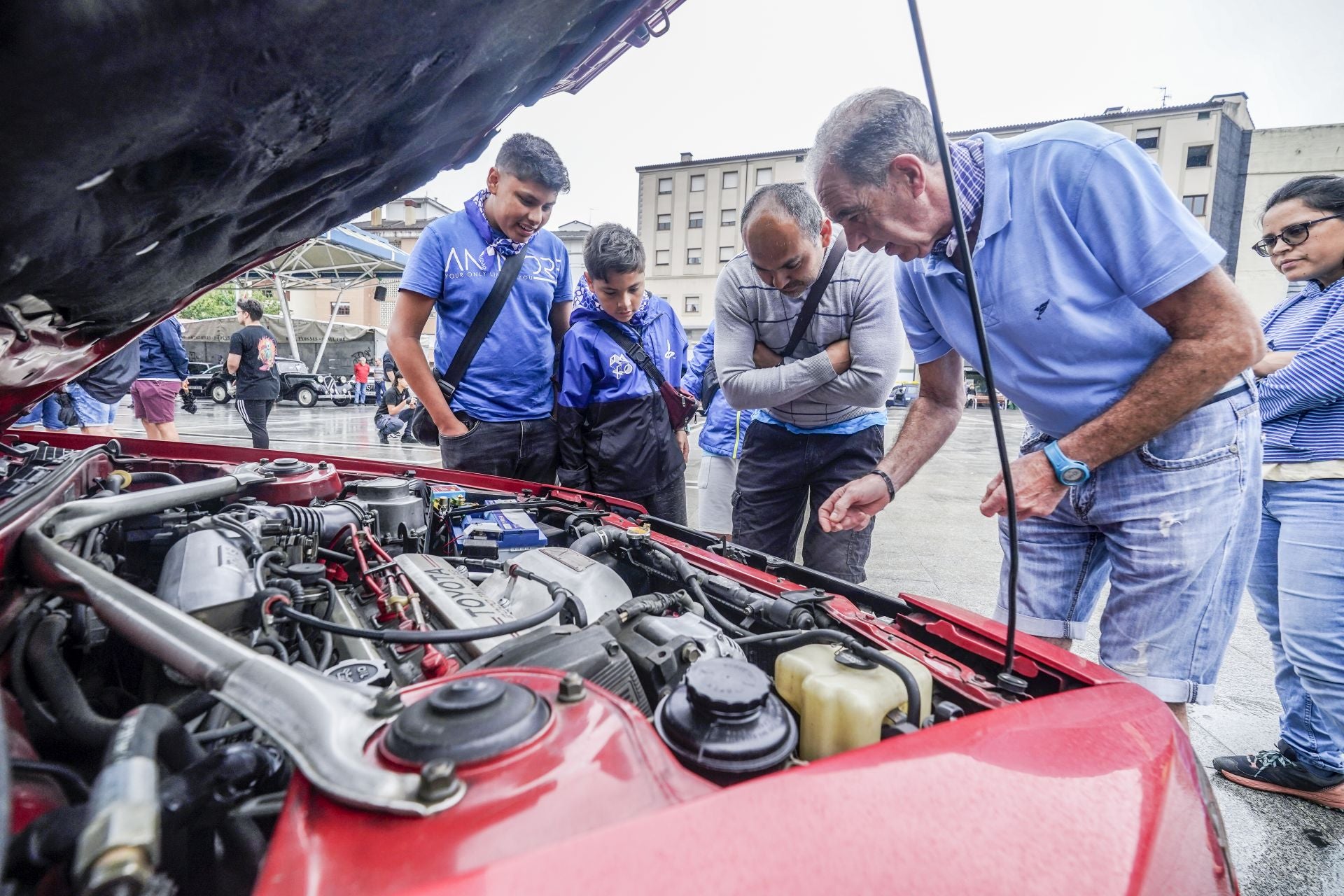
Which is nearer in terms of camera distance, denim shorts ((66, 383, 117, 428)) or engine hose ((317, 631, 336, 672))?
engine hose ((317, 631, 336, 672))

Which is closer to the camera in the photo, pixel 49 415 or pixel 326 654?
pixel 326 654

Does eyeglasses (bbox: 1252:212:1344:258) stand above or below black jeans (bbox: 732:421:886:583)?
above

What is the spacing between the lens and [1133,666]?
138 cm

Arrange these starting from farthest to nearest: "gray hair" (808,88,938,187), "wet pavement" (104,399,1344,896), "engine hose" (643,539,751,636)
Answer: "wet pavement" (104,399,1344,896) < "gray hair" (808,88,938,187) < "engine hose" (643,539,751,636)

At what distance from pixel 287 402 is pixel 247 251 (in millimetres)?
17160

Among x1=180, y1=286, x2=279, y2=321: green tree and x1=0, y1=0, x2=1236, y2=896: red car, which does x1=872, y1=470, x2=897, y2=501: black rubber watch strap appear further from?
x1=180, y1=286, x2=279, y2=321: green tree

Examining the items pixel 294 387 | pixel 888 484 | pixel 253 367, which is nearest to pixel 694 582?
pixel 888 484

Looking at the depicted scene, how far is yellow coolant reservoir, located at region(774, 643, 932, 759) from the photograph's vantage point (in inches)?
32.1

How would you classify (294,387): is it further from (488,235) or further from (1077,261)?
(1077,261)

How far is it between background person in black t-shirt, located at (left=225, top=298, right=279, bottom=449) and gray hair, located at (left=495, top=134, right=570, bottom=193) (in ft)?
15.4

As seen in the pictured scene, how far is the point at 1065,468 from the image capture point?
1.29 meters

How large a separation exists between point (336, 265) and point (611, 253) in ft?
51.5

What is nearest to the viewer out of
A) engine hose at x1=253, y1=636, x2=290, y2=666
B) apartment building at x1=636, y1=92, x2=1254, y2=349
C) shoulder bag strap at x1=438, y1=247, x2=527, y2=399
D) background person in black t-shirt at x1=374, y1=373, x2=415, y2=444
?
engine hose at x1=253, y1=636, x2=290, y2=666

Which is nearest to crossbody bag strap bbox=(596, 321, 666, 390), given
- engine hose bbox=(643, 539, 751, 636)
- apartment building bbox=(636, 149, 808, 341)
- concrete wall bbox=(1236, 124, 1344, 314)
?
engine hose bbox=(643, 539, 751, 636)
